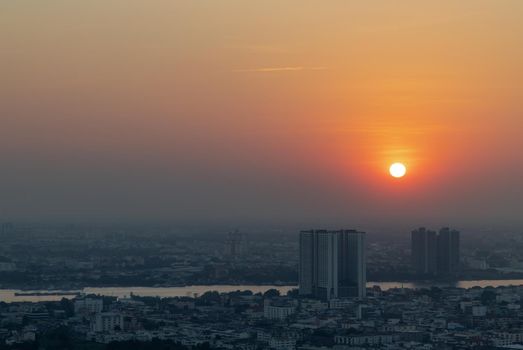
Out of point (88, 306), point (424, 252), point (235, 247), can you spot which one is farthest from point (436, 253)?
point (88, 306)

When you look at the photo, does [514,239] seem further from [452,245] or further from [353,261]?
[353,261]

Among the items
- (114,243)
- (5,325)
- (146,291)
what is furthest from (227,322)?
(114,243)

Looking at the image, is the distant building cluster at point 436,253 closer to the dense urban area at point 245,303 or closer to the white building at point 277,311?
the dense urban area at point 245,303

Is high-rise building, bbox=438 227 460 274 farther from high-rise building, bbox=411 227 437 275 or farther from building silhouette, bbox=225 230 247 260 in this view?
building silhouette, bbox=225 230 247 260

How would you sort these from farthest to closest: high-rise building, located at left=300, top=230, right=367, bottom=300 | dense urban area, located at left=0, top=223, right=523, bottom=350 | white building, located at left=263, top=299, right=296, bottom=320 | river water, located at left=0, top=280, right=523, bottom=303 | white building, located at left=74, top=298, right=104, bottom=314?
river water, located at left=0, top=280, right=523, bottom=303, high-rise building, located at left=300, top=230, right=367, bottom=300, white building, located at left=74, top=298, right=104, bottom=314, white building, located at left=263, top=299, right=296, bottom=320, dense urban area, located at left=0, top=223, right=523, bottom=350

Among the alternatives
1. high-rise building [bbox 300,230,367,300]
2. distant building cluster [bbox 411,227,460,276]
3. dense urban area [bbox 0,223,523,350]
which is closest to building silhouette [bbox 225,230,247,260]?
dense urban area [bbox 0,223,523,350]
